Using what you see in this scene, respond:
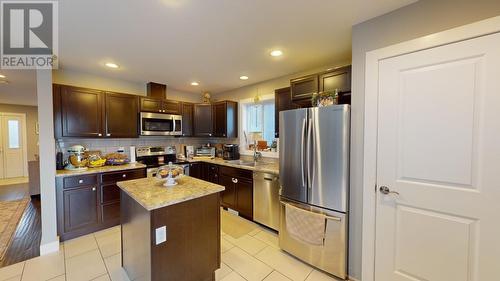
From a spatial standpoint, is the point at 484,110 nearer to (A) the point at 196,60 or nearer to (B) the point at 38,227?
(A) the point at 196,60

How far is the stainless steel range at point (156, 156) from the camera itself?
384cm

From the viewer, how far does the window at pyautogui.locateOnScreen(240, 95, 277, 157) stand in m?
3.84

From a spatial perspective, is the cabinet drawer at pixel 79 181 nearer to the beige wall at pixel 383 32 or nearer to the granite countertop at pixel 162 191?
the granite countertop at pixel 162 191

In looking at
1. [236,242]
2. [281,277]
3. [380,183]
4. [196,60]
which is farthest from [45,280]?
[380,183]

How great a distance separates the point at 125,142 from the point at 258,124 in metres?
2.63

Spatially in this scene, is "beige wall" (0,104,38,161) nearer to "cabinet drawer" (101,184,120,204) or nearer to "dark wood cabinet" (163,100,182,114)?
"dark wood cabinet" (163,100,182,114)

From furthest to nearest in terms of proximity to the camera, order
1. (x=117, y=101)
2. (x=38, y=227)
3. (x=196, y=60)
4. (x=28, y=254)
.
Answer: (x=117, y=101), (x=38, y=227), (x=196, y=60), (x=28, y=254)

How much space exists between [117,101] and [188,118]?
1.35 m

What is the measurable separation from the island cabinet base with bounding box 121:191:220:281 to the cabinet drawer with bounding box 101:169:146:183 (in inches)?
49.9

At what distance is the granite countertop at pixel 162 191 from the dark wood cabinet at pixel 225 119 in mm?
2201

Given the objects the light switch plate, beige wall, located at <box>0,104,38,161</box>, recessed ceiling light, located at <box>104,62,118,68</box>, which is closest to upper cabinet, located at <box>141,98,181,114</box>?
recessed ceiling light, located at <box>104,62,118,68</box>

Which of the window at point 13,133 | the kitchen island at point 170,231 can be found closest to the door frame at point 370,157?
the kitchen island at point 170,231

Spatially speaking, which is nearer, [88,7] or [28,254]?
[88,7]

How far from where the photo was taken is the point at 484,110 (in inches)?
52.2
